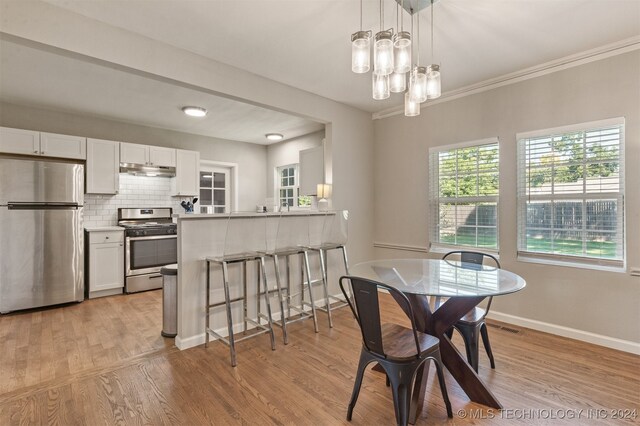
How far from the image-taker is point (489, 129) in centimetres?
348

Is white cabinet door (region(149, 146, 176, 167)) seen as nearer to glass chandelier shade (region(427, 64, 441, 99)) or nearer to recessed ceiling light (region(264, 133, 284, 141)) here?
recessed ceiling light (region(264, 133, 284, 141))

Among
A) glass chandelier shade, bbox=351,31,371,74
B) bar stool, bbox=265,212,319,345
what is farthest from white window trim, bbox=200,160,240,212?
glass chandelier shade, bbox=351,31,371,74

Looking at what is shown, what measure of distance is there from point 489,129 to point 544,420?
2.77 m

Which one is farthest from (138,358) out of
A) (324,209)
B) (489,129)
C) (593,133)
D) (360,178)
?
(593,133)

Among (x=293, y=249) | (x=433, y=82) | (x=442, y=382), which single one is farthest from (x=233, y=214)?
(x=442, y=382)

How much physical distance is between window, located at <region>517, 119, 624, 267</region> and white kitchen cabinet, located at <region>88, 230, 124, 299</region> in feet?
17.1

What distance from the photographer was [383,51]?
A: 1830 millimetres

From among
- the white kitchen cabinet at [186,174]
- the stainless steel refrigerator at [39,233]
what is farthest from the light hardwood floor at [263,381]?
the white kitchen cabinet at [186,174]

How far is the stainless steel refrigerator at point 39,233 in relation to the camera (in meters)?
3.66

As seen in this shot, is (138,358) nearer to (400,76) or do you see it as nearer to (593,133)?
(400,76)

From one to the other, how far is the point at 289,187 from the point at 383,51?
14.9 feet

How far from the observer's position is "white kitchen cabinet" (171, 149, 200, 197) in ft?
17.4

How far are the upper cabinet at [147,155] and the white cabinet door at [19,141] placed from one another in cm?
97

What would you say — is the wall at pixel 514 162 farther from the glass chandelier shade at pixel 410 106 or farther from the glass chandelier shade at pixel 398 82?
the glass chandelier shade at pixel 398 82
